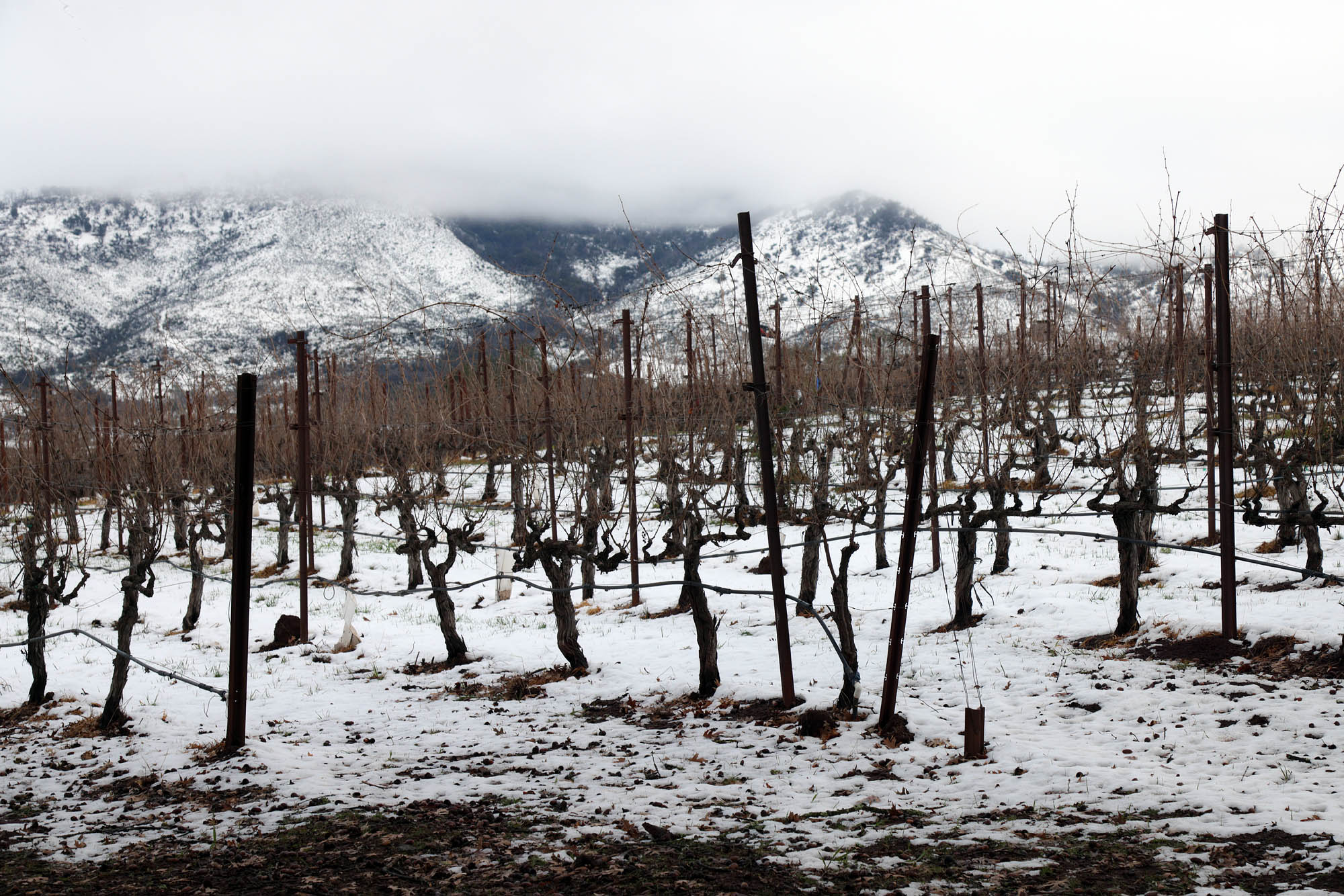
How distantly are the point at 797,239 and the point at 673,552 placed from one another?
175 metres

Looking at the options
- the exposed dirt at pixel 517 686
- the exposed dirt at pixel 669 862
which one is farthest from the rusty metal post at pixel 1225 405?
the exposed dirt at pixel 517 686

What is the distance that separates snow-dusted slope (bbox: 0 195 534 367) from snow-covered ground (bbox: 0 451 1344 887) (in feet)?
335

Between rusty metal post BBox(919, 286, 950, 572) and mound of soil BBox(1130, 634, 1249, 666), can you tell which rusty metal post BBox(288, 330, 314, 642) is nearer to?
rusty metal post BBox(919, 286, 950, 572)

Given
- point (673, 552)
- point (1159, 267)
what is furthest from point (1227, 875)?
point (1159, 267)

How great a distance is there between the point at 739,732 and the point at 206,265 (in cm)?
16897

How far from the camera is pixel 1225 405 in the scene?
6.75m

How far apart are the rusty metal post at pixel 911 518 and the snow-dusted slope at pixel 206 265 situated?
10630cm

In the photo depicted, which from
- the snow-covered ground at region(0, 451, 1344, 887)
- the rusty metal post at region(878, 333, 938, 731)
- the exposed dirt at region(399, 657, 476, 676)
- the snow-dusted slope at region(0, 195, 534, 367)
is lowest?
the exposed dirt at region(399, 657, 476, 676)

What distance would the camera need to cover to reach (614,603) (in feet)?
39.0

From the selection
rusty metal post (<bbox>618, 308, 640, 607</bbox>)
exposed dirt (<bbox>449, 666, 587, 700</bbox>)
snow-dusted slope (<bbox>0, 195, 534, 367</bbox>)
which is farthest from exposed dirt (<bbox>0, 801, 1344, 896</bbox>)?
snow-dusted slope (<bbox>0, 195, 534, 367</bbox>)

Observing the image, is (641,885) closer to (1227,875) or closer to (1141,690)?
(1227,875)

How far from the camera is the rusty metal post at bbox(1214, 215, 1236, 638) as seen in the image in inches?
260

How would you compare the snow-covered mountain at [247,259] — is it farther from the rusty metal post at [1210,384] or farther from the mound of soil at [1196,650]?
the mound of soil at [1196,650]

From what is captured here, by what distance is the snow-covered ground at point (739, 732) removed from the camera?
475 centimetres
